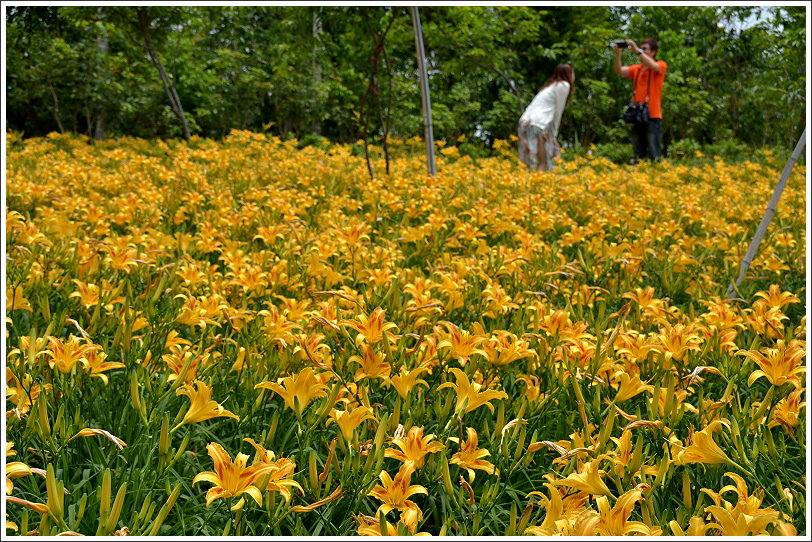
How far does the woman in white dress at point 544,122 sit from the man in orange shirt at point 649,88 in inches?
29.1

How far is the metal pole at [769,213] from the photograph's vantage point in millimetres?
2295

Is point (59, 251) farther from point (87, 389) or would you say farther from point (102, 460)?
point (102, 460)

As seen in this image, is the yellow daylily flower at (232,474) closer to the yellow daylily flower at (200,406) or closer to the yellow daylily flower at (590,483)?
the yellow daylily flower at (200,406)

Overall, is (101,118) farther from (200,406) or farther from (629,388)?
Result: (629,388)

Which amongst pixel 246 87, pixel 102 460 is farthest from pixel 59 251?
pixel 246 87

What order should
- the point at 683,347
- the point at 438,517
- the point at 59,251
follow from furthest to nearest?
the point at 59,251 → the point at 683,347 → the point at 438,517

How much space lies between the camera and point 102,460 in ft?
4.33

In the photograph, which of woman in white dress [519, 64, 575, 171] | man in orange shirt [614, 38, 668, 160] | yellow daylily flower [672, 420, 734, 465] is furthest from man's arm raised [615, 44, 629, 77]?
yellow daylily flower [672, 420, 734, 465]

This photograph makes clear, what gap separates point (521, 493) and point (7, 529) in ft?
3.08

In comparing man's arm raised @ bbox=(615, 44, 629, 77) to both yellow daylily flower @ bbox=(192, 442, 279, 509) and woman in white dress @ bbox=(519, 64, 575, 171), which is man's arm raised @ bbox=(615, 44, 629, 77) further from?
yellow daylily flower @ bbox=(192, 442, 279, 509)

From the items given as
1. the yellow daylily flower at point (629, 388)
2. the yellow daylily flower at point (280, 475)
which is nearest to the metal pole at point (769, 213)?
the yellow daylily flower at point (629, 388)

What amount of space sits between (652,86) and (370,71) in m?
4.11

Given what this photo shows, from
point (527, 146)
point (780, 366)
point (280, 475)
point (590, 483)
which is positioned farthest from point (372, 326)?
point (527, 146)

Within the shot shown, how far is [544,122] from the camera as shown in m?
7.58
